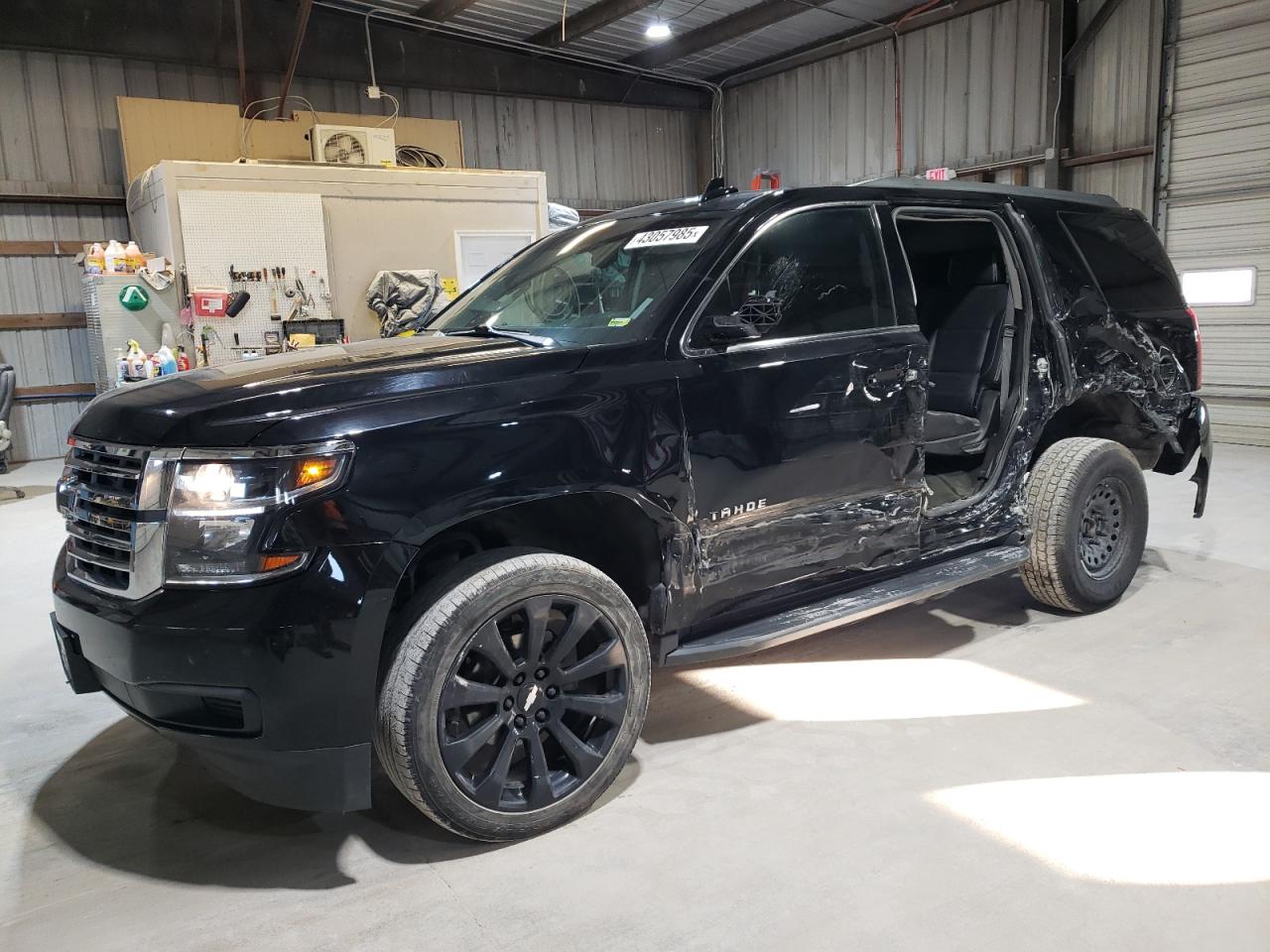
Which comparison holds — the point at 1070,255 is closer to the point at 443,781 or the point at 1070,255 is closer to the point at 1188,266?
the point at 443,781

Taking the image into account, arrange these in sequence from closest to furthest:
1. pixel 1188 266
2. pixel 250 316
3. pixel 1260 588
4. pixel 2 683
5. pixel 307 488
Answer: pixel 307 488, pixel 2 683, pixel 1260 588, pixel 250 316, pixel 1188 266

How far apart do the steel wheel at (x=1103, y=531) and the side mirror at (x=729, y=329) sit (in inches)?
77.4

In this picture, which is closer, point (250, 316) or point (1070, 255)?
point (1070, 255)

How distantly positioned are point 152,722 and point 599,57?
12592 millimetres

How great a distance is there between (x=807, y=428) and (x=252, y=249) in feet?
19.9

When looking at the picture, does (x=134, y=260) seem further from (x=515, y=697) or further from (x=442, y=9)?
(x=515, y=697)

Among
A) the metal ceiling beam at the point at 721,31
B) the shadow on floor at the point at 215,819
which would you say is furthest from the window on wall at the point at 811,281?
the metal ceiling beam at the point at 721,31

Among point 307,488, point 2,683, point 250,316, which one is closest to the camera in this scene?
point 307,488

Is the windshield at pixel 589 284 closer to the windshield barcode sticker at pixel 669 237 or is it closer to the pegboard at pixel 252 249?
the windshield barcode sticker at pixel 669 237

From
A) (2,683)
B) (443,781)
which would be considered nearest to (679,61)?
(2,683)

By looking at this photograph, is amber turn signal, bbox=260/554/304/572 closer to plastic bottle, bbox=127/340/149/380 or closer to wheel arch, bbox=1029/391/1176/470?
wheel arch, bbox=1029/391/1176/470

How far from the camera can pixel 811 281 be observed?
2994 millimetres

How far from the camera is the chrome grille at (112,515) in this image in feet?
6.92

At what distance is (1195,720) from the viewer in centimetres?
296
